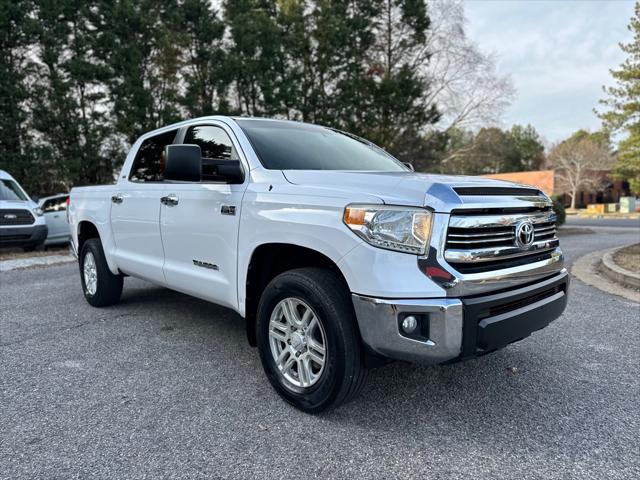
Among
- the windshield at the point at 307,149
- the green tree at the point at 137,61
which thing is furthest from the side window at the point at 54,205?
the windshield at the point at 307,149

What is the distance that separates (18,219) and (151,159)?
26.9ft

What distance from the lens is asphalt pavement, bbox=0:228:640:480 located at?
2262mm

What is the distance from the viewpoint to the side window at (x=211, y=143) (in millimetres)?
3512

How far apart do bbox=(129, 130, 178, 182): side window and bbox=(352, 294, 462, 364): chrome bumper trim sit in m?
2.79

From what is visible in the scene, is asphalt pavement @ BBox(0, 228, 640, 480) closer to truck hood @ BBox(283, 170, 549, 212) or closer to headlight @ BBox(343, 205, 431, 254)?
headlight @ BBox(343, 205, 431, 254)

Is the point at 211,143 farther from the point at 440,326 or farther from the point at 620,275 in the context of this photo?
the point at 620,275

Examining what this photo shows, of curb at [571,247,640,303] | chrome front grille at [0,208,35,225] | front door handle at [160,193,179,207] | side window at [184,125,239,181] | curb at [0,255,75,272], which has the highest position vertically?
side window at [184,125,239,181]

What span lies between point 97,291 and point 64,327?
27.1 inches

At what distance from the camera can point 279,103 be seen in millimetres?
20016

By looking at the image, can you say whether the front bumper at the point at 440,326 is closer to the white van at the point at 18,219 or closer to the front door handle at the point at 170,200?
the front door handle at the point at 170,200

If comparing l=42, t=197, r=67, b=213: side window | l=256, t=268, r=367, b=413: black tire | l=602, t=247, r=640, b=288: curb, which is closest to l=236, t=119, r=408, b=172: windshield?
l=256, t=268, r=367, b=413: black tire

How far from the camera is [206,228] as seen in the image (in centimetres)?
348

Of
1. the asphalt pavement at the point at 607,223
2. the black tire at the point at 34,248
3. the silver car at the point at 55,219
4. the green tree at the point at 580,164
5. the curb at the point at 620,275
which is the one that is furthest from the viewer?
the green tree at the point at 580,164

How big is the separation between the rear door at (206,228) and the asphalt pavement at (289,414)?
62 cm
